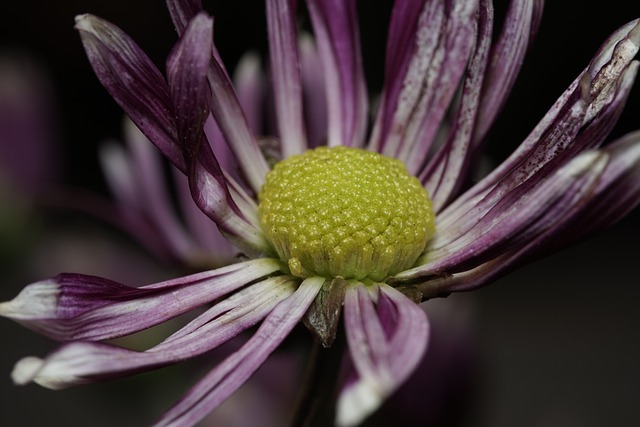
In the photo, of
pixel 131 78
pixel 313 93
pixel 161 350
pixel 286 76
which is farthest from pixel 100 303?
pixel 313 93

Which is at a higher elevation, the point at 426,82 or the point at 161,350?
the point at 426,82

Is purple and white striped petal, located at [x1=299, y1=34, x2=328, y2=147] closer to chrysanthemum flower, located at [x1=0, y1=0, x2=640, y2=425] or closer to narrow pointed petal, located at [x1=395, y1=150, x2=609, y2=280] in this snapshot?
chrysanthemum flower, located at [x1=0, y1=0, x2=640, y2=425]

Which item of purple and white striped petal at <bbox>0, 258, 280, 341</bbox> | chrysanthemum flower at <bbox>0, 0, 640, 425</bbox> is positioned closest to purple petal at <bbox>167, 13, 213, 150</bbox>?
chrysanthemum flower at <bbox>0, 0, 640, 425</bbox>

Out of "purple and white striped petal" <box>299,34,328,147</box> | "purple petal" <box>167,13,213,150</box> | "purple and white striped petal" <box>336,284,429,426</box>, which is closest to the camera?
"purple and white striped petal" <box>336,284,429,426</box>

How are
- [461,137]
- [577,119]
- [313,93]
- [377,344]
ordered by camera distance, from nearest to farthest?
[377,344]
[577,119]
[461,137]
[313,93]

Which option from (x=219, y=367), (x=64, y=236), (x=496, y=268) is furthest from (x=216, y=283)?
(x=64, y=236)

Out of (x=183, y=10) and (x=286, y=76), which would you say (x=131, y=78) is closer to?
(x=183, y=10)
